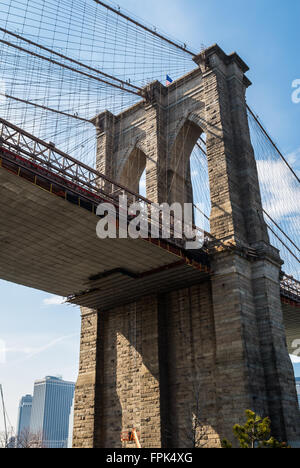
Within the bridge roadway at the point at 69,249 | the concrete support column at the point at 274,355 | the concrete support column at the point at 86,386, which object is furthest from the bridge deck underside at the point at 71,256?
the concrete support column at the point at 274,355

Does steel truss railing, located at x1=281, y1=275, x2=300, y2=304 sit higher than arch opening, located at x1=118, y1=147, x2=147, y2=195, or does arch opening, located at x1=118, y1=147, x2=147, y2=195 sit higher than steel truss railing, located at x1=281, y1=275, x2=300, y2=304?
arch opening, located at x1=118, y1=147, x2=147, y2=195

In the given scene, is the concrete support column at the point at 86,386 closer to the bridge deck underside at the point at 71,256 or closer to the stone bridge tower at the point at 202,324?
the stone bridge tower at the point at 202,324

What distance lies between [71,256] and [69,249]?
84 cm

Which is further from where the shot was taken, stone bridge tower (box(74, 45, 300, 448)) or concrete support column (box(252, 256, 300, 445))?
stone bridge tower (box(74, 45, 300, 448))

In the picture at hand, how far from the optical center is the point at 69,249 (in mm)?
24406

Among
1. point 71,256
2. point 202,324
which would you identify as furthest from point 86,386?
point 71,256

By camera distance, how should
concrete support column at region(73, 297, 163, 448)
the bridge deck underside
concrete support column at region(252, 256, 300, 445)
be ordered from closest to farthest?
the bridge deck underside → concrete support column at region(252, 256, 300, 445) → concrete support column at region(73, 297, 163, 448)

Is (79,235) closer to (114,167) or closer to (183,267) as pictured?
(183,267)

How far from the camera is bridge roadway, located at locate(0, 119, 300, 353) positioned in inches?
768

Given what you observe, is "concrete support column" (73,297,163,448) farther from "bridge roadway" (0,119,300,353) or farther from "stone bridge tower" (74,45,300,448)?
"bridge roadway" (0,119,300,353)

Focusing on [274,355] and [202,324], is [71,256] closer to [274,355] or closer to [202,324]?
[202,324]

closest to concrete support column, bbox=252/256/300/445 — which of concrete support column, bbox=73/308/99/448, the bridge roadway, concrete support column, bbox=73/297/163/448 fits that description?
the bridge roadway

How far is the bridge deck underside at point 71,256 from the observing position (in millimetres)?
20577

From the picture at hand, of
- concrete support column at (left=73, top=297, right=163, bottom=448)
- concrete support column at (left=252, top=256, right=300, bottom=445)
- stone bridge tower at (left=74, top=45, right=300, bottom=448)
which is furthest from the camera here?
concrete support column at (left=73, top=297, right=163, bottom=448)
